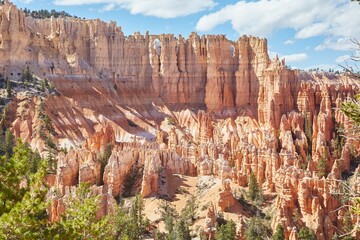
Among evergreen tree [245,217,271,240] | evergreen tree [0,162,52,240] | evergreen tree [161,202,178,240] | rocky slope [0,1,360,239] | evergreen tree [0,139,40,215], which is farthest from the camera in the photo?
rocky slope [0,1,360,239]

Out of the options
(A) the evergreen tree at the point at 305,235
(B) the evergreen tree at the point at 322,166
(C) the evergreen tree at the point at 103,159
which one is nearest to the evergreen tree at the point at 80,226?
(A) the evergreen tree at the point at 305,235

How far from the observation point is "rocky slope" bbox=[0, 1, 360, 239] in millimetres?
40500

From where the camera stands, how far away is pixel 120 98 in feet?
258

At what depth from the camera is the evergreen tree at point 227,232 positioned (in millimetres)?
29422

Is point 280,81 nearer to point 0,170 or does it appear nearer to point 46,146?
point 46,146

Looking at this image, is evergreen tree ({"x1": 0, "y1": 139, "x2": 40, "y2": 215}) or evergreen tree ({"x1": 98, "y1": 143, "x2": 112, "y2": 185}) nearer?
evergreen tree ({"x1": 0, "y1": 139, "x2": 40, "y2": 215})

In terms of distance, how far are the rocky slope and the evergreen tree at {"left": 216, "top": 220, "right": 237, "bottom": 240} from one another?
465cm

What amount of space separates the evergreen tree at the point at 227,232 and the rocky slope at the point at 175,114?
4650mm

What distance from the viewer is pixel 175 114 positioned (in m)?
77.9

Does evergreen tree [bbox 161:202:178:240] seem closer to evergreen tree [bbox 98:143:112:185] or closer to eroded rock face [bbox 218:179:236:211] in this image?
eroded rock face [bbox 218:179:236:211]

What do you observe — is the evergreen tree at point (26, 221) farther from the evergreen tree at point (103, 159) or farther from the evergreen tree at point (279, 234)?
the evergreen tree at point (103, 159)

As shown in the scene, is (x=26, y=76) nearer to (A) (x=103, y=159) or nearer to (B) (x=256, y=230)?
(A) (x=103, y=159)

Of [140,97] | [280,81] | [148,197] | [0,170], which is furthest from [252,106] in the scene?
[0,170]

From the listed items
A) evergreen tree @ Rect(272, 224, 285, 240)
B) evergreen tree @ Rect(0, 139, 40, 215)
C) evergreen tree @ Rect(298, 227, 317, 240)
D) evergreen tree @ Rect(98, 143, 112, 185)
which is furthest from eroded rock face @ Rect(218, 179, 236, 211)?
evergreen tree @ Rect(0, 139, 40, 215)
